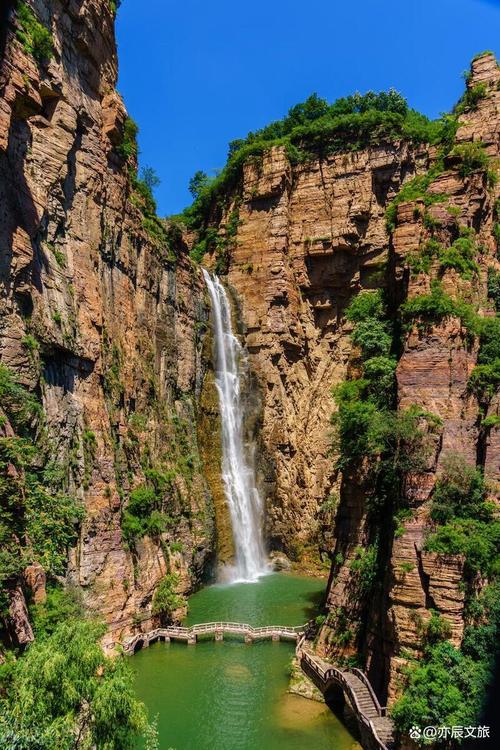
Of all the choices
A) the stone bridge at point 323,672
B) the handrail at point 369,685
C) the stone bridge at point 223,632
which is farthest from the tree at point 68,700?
the stone bridge at point 223,632

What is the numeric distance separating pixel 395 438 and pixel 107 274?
16434 mm

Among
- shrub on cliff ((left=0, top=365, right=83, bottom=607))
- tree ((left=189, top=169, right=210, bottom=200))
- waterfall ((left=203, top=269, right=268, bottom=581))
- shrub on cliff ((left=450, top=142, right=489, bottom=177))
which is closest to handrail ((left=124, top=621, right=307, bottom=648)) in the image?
shrub on cliff ((left=0, top=365, right=83, bottom=607))

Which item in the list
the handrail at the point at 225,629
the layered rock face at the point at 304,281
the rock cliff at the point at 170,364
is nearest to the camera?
the rock cliff at the point at 170,364

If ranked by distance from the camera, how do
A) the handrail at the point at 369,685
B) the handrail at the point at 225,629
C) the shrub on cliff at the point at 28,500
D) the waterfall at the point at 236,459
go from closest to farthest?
1. the shrub on cliff at the point at 28,500
2. the handrail at the point at 369,685
3. the handrail at the point at 225,629
4. the waterfall at the point at 236,459

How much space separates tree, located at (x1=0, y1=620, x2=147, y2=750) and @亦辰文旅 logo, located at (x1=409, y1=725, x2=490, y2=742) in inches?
288

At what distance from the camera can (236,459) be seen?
132ft

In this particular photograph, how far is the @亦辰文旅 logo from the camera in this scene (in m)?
14.5

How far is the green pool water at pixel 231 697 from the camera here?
17438mm

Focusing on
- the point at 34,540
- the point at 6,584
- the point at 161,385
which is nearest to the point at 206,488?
the point at 161,385

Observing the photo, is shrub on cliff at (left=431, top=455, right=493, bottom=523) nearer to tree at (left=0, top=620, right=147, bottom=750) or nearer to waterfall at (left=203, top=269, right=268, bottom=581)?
tree at (left=0, top=620, right=147, bottom=750)

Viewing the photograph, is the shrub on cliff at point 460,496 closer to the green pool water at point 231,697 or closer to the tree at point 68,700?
the green pool water at point 231,697

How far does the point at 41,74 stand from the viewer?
2264 cm

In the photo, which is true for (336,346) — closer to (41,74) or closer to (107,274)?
(107,274)

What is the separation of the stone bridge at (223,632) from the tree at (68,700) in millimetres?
13006
